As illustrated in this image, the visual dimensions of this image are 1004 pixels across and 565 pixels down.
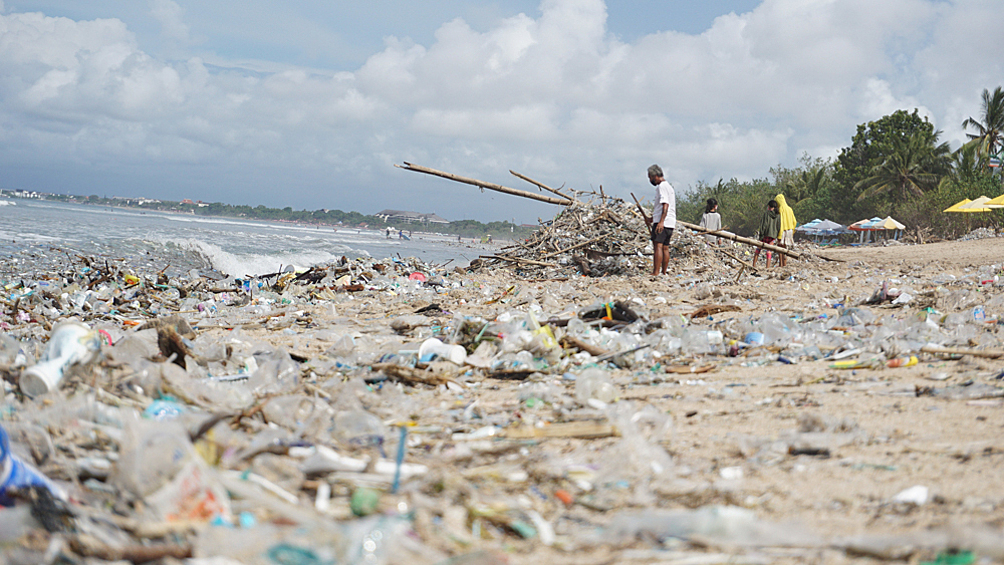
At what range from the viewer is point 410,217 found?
74.3 metres

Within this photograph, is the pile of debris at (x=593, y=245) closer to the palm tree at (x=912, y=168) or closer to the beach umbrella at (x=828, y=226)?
the beach umbrella at (x=828, y=226)

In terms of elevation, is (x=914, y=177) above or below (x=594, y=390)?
above

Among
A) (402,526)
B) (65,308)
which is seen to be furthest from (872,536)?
(65,308)

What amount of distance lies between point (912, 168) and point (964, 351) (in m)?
38.4

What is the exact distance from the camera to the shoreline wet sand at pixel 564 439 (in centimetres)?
125

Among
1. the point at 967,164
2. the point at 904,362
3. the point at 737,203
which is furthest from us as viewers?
the point at 737,203

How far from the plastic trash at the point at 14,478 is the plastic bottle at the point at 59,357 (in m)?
0.74

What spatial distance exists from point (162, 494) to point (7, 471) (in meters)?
0.30

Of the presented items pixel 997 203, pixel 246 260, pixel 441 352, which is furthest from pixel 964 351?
pixel 997 203

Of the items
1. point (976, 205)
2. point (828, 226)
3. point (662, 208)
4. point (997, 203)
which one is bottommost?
point (662, 208)

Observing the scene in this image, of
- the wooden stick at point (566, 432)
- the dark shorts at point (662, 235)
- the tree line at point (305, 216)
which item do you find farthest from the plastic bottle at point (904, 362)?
the tree line at point (305, 216)

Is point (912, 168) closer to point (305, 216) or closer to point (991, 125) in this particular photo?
point (991, 125)

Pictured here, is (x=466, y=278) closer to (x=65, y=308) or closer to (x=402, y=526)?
(x=65, y=308)

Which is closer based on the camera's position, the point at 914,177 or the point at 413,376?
the point at 413,376
